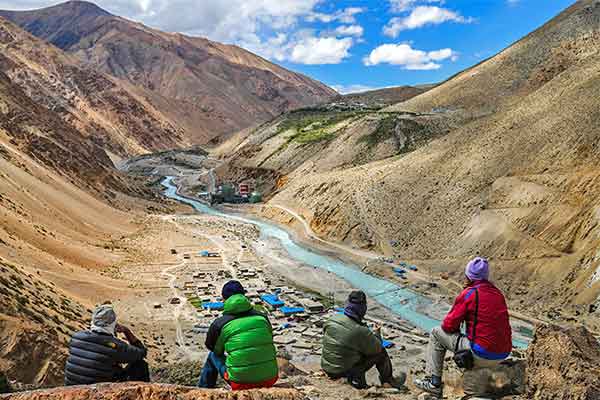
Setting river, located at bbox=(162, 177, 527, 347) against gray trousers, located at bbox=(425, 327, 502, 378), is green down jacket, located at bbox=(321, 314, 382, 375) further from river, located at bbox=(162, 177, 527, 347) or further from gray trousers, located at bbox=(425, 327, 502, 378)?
river, located at bbox=(162, 177, 527, 347)

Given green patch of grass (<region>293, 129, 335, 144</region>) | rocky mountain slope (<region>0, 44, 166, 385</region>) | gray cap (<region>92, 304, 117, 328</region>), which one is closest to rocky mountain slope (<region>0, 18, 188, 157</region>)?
green patch of grass (<region>293, 129, 335, 144</region>)

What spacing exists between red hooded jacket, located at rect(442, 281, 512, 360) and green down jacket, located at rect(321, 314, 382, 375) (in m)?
1.24

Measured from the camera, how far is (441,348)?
782cm

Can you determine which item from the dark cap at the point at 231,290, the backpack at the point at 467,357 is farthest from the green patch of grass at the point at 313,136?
the dark cap at the point at 231,290

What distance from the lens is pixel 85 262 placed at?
30.1 m

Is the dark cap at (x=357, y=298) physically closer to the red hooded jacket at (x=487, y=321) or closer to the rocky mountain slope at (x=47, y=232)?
the red hooded jacket at (x=487, y=321)

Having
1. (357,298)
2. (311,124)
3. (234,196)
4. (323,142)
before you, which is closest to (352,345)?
(357,298)

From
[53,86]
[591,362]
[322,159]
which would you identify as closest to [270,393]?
[591,362]

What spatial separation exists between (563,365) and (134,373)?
565 cm

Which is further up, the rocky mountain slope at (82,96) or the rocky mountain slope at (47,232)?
the rocky mountain slope at (82,96)

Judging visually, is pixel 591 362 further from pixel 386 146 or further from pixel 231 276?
pixel 386 146

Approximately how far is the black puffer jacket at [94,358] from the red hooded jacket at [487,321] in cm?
450

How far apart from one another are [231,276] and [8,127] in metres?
29.0

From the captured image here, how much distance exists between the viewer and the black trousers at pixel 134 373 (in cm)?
687
